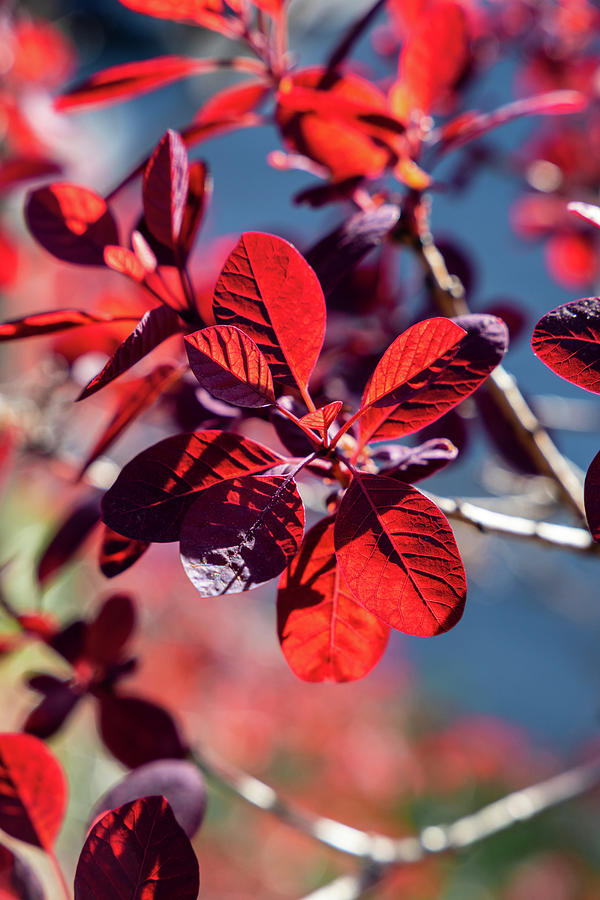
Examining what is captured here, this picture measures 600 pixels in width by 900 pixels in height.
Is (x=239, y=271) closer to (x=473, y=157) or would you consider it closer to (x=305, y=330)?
(x=305, y=330)

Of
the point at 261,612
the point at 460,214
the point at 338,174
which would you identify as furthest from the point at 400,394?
the point at 460,214

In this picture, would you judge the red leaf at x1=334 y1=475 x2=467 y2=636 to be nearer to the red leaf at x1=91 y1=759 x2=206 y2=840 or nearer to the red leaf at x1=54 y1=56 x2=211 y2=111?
the red leaf at x1=91 y1=759 x2=206 y2=840

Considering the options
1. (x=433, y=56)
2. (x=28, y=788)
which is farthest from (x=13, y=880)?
(x=433, y=56)

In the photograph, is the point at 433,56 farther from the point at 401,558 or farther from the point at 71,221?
the point at 401,558

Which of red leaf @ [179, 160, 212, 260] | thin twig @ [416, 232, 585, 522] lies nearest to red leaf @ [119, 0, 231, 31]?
red leaf @ [179, 160, 212, 260]

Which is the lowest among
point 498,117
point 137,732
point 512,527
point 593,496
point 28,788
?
point 137,732

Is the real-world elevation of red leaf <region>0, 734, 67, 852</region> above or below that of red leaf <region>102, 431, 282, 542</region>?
below
